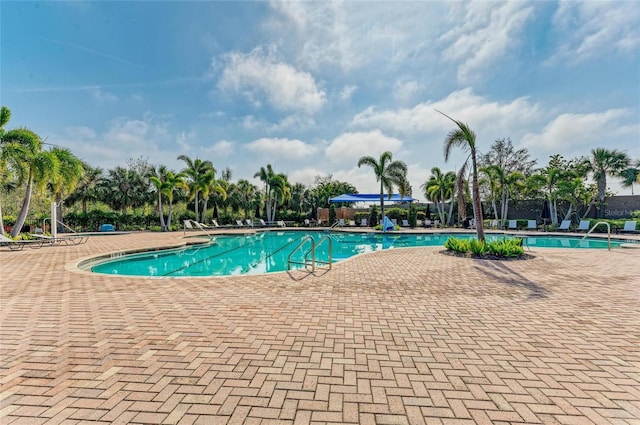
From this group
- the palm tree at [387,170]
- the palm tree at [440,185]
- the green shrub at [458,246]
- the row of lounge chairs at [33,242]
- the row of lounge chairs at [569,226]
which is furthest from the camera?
the palm tree at [440,185]

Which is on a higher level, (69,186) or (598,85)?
(598,85)

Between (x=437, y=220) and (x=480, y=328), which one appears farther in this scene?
(x=437, y=220)

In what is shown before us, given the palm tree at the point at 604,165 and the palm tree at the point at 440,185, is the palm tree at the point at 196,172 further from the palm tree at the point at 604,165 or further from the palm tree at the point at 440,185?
the palm tree at the point at 604,165

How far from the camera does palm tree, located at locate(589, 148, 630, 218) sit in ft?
65.0

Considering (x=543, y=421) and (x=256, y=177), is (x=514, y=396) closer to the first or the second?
(x=543, y=421)

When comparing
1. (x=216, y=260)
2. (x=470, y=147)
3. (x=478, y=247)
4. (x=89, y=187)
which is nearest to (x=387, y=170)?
(x=470, y=147)

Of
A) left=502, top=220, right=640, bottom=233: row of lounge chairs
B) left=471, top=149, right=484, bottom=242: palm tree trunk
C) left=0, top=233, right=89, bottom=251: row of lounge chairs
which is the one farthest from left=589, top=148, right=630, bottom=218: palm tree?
left=0, top=233, right=89, bottom=251: row of lounge chairs

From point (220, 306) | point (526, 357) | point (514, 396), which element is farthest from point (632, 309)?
point (220, 306)

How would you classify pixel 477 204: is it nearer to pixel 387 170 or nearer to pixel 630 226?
pixel 387 170

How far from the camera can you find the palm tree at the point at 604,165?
1980 centimetres

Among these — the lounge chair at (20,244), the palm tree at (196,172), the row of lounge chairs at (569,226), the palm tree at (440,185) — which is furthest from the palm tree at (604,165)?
the lounge chair at (20,244)

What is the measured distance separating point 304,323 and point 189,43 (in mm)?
12943

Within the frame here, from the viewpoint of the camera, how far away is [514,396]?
78.1 inches

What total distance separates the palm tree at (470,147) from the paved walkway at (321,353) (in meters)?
4.23
